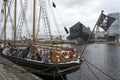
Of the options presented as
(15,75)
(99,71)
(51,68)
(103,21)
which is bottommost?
(99,71)

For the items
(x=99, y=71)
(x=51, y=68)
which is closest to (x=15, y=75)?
(x=51, y=68)

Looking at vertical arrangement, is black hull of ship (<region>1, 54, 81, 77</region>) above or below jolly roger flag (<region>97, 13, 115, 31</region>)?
below

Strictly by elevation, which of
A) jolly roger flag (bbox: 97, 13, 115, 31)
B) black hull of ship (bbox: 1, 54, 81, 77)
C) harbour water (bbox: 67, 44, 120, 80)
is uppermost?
jolly roger flag (bbox: 97, 13, 115, 31)

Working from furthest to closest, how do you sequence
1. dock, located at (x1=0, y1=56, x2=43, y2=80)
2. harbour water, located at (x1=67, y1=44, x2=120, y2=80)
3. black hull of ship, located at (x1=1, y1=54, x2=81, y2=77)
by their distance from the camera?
harbour water, located at (x1=67, y1=44, x2=120, y2=80) → black hull of ship, located at (x1=1, y1=54, x2=81, y2=77) → dock, located at (x1=0, y1=56, x2=43, y2=80)

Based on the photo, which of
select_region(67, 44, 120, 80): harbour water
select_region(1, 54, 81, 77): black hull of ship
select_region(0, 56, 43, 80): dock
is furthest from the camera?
select_region(67, 44, 120, 80): harbour water

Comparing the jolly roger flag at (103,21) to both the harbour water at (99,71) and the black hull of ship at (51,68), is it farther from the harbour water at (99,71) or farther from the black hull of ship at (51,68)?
the black hull of ship at (51,68)

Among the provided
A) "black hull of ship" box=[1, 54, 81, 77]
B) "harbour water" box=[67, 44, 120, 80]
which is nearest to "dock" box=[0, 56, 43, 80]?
"black hull of ship" box=[1, 54, 81, 77]

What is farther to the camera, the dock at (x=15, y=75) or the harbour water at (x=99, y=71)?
the harbour water at (x=99, y=71)

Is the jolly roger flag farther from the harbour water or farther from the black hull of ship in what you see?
the black hull of ship

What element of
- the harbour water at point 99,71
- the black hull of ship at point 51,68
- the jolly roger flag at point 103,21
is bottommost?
the harbour water at point 99,71

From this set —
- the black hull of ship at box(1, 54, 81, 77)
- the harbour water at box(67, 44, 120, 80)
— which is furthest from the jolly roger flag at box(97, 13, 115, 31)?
the black hull of ship at box(1, 54, 81, 77)

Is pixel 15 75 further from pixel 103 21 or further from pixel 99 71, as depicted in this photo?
pixel 99 71

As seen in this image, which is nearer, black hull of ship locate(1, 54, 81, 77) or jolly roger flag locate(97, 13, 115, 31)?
jolly roger flag locate(97, 13, 115, 31)

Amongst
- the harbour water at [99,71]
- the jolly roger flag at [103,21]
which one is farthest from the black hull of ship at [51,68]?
the jolly roger flag at [103,21]
